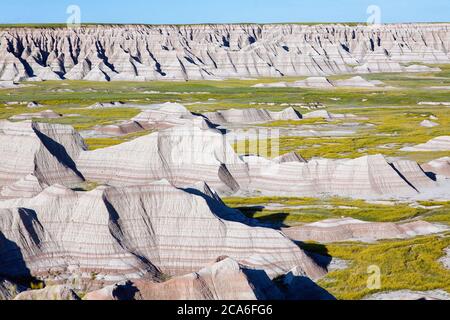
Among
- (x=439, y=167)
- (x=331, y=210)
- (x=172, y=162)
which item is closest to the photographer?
(x=331, y=210)

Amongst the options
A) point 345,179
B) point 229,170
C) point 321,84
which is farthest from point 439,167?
point 321,84

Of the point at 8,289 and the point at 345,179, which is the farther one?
the point at 345,179

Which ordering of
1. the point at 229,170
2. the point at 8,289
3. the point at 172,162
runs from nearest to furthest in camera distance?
the point at 8,289
the point at 229,170
the point at 172,162

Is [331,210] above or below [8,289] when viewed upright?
above

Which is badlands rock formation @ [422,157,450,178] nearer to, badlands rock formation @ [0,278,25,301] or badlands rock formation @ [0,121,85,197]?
badlands rock formation @ [0,121,85,197]

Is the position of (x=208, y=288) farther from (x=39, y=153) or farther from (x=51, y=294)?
(x=39, y=153)

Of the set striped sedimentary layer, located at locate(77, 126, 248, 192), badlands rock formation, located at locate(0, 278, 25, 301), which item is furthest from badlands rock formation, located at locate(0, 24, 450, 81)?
badlands rock formation, located at locate(0, 278, 25, 301)

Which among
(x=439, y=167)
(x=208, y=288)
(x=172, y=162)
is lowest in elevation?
(x=208, y=288)
